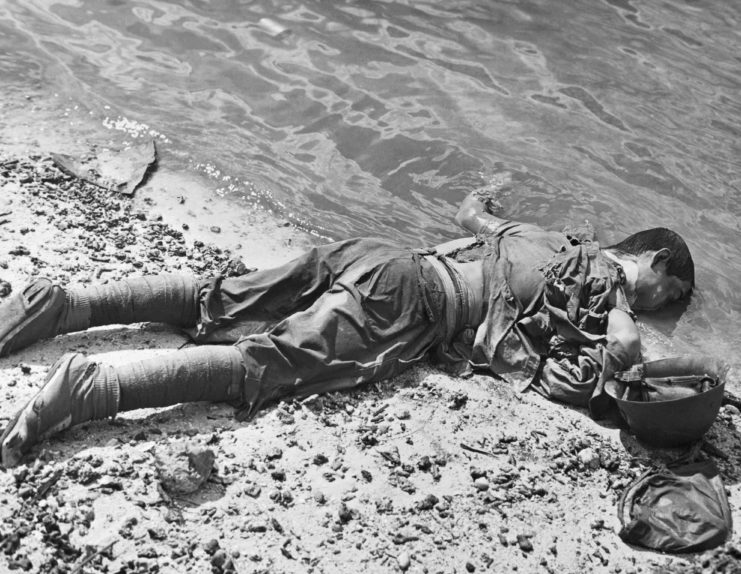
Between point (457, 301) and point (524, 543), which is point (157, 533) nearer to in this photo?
point (524, 543)

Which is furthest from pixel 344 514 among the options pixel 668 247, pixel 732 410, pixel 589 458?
pixel 668 247

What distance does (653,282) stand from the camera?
6.23 m

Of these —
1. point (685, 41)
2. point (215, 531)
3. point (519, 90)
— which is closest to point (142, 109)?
point (519, 90)

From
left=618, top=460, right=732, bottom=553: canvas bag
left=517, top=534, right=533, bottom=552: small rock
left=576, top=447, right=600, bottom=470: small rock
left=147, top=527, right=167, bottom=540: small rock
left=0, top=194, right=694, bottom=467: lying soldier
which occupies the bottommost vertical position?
left=147, top=527, right=167, bottom=540: small rock

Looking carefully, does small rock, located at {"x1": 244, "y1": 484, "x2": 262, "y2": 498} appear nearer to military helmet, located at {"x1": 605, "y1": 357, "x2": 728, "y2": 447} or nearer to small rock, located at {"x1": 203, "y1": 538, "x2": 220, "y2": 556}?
small rock, located at {"x1": 203, "y1": 538, "x2": 220, "y2": 556}

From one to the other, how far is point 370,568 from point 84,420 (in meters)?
1.68

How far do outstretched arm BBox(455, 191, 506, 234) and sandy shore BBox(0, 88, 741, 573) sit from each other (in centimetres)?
172

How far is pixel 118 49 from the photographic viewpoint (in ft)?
31.7

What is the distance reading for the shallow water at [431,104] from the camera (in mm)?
7863

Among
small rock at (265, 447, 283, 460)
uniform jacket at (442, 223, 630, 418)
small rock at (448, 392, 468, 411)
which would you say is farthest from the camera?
uniform jacket at (442, 223, 630, 418)

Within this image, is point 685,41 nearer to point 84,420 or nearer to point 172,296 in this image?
point 172,296

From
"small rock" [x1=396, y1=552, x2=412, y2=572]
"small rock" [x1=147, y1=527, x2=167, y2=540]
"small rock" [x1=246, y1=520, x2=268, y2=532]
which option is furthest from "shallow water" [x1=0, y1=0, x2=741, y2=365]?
"small rock" [x1=147, y1=527, x2=167, y2=540]

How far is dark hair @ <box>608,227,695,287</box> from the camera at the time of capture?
6.21m

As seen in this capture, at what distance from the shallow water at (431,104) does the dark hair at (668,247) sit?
560 millimetres
